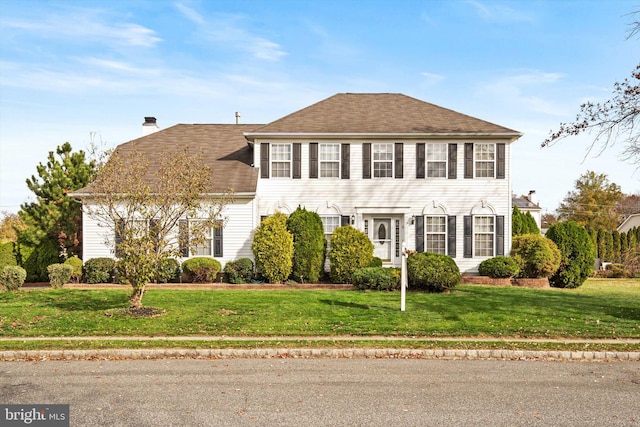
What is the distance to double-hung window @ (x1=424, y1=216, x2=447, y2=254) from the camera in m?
21.2

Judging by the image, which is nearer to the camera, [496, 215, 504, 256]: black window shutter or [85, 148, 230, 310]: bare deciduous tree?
[85, 148, 230, 310]: bare deciduous tree

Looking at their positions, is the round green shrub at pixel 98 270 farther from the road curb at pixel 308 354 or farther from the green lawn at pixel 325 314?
the road curb at pixel 308 354

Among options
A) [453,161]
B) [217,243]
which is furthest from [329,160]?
[217,243]

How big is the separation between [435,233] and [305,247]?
223 inches

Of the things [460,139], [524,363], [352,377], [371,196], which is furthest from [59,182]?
[524,363]

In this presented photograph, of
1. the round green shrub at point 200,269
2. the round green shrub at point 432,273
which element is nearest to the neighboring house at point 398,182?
the round green shrub at point 200,269

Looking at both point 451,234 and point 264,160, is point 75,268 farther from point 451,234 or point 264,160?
point 451,234

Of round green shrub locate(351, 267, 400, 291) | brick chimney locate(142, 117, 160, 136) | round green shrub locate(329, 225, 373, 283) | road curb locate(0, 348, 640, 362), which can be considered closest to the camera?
road curb locate(0, 348, 640, 362)

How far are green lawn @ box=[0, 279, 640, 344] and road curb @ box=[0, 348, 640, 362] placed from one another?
129cm

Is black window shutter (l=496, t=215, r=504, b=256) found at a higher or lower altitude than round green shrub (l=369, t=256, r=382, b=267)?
higher

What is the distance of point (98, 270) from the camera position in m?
19.1

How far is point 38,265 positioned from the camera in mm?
21125

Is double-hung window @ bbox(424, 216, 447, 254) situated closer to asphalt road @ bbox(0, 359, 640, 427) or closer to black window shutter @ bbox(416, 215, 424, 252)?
black window shutter @ bbox(416, 215, 424, 252)

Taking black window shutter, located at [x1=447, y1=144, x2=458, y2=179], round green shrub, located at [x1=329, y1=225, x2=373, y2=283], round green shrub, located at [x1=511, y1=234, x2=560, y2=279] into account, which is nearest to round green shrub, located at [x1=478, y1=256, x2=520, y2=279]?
Answer: round green shrub, located at [x1=511, y1=234, x2=560, y2=279]
